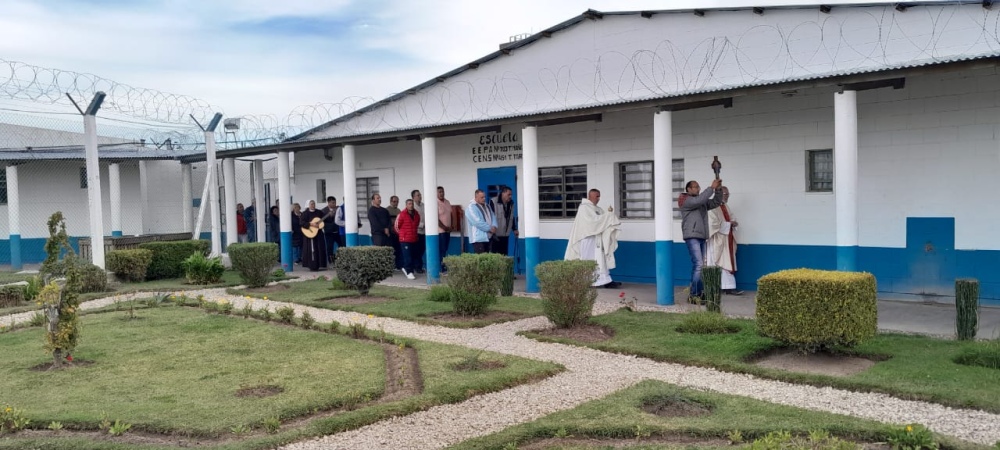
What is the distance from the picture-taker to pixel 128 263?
16.6m

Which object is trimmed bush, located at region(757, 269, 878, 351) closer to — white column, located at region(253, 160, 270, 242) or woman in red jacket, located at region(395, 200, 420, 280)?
woman in red jacket, located at region(395, 200, 420, 280)

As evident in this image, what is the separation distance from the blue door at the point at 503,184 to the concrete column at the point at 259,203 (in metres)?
→ 7.47

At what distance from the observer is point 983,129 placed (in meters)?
10.7

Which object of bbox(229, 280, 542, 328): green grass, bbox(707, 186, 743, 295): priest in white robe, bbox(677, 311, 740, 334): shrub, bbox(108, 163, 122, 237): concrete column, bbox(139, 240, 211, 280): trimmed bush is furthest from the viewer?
bbox(108, 163, 122, 237): concrete column

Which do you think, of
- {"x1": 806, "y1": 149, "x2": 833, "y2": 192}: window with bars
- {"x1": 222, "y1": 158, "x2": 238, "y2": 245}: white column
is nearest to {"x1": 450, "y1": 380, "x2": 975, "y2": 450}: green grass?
{"x1": 806, "y1": 149, "x2": 833, "y2": 192}: window with bars

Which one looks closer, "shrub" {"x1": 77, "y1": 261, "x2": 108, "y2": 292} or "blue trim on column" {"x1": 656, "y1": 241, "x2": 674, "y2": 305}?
"blue trim on column" {"x1": 656, "y1": 241, "x2": 674, "y2": 305}

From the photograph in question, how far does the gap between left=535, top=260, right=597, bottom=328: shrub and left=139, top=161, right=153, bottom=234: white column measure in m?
17.8

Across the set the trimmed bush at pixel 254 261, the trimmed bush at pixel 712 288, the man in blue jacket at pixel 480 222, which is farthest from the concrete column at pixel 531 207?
the trimmed bush at pixel 254 261

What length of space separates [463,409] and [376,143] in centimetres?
1349

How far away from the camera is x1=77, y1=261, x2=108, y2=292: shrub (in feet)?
49.8

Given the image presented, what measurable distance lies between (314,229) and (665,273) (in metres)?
9.77

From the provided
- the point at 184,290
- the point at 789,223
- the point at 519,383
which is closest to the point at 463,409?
the point at 519,383

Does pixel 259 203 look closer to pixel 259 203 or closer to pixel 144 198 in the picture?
pixel 259 203

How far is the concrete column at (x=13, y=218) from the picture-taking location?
71.6 ft
